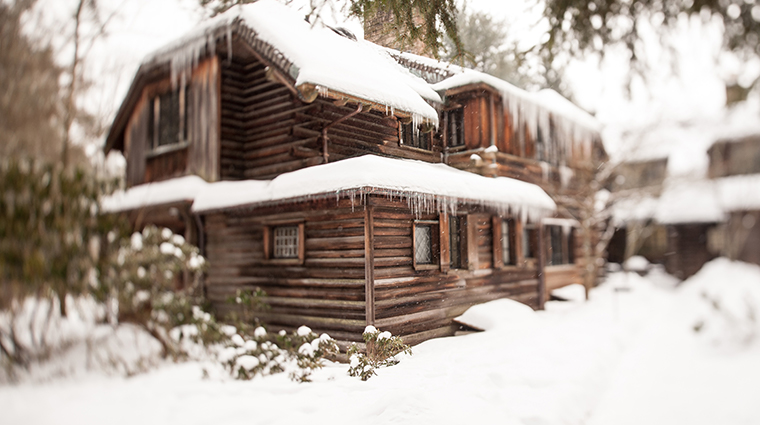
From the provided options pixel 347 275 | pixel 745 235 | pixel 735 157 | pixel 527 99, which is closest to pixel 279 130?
pixel 347 275

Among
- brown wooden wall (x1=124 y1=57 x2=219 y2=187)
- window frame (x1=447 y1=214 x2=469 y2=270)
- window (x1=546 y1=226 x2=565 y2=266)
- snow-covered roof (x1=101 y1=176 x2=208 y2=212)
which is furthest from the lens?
window (x1=546 y1=226 x2=565 y2=266)

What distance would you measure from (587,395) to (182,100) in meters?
10.3

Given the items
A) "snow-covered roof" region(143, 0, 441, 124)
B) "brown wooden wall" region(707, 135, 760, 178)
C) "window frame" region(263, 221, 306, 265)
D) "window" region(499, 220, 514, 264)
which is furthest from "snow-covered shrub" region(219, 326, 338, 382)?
"brown wooden wall" region(707, 135, 760, 178)

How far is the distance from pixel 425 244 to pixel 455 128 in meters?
2.13

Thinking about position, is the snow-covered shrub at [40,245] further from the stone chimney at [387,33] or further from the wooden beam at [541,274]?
the wooden beam at [541,274]

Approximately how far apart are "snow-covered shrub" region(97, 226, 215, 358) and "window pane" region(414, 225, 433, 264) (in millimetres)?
3520

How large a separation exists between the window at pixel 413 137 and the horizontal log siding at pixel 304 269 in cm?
144

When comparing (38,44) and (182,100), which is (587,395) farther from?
(182,100)

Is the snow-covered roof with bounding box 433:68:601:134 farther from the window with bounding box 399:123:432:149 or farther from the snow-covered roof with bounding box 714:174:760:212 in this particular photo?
the snow-covered roof with bounding box 714:174:760:212

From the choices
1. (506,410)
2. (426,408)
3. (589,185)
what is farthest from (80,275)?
(589,185)

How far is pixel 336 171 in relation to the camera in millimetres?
7031

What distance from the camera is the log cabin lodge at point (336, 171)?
7223 millimetres

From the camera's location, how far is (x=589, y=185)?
1413 cm

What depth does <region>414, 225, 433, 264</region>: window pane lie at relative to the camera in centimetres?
776
